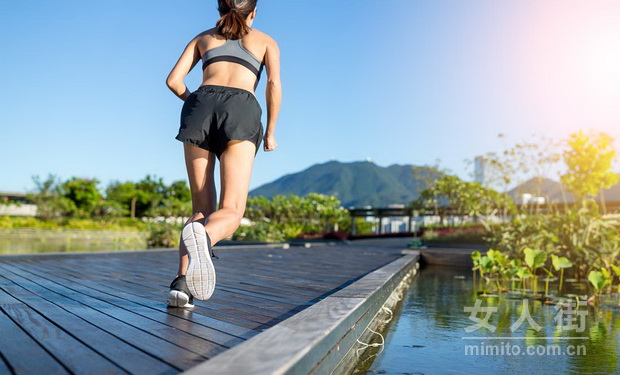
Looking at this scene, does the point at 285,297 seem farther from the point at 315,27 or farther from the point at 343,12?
the point at 343,12

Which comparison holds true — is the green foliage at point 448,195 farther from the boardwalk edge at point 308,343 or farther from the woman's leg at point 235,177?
the woman's leg at point 235,177

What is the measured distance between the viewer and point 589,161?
7812 millimetres

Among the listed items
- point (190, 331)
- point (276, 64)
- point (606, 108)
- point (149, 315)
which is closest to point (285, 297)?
point (149, 315)

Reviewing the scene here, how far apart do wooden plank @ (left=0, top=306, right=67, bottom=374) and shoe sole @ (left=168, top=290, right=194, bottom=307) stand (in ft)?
1.90

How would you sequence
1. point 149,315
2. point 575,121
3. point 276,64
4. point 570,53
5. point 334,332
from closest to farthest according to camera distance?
point 334,332, point 149,315, point 276,64, point 575,121, point 570,53

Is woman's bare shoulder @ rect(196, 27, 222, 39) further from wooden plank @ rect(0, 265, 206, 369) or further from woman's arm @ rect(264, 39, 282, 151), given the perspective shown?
wooden plank @ rect(0, 265, 206, 369)

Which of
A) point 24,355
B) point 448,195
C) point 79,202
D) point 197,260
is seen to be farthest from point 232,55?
point 79,202

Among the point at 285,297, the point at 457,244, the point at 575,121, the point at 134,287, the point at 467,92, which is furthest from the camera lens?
the point at 467,92

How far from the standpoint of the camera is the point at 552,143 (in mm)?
11125

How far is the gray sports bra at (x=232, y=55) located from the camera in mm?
2193

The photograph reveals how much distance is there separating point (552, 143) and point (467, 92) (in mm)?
6674

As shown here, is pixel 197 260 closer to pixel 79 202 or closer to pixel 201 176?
pixel 201 176

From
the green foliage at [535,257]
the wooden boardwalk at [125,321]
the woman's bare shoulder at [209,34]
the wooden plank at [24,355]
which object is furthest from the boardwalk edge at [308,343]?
the green foliage at [535,257]

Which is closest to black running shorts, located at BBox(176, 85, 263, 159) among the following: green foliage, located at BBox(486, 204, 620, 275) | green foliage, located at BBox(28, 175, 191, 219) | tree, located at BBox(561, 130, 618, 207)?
green foliage, located at BBox(486, 204, 620, 275)
